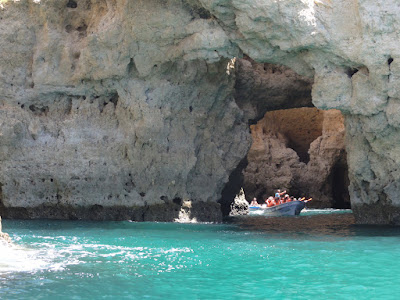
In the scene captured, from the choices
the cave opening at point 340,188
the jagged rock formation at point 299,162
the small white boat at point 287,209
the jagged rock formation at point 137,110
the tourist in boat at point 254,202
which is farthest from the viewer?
the cave opening at point 340,188

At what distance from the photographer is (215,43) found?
1620 centimetres

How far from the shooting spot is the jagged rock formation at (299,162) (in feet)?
106

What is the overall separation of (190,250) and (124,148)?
8236 millimetres

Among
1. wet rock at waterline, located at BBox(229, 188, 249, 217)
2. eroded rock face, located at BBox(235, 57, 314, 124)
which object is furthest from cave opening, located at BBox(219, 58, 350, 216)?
eroded rock face, located at BBox(235, 57, 314, 124)

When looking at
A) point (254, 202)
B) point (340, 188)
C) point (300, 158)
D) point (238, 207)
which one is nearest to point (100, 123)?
point (238, 207)

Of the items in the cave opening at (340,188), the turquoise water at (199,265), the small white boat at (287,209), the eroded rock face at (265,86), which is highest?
the eroded rock face at (265,86)

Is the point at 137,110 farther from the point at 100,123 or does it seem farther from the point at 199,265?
the point at 199,265

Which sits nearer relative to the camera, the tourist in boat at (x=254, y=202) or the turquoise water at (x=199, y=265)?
the turquoise water at (x=199, y=265)

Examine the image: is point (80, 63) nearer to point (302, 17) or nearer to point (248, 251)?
point (302, 17)

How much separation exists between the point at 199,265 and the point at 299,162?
24.4 m

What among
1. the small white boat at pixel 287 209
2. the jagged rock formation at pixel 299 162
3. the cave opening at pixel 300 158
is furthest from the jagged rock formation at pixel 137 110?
the jagged rock formation at pixel 299 162

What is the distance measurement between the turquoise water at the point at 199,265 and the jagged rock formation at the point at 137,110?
13.1 ft

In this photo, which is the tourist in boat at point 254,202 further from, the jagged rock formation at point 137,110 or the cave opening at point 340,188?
the jagged rock formation at point 137,110

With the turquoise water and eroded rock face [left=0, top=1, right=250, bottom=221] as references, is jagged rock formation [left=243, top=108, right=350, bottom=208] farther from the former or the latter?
the turquoise water
